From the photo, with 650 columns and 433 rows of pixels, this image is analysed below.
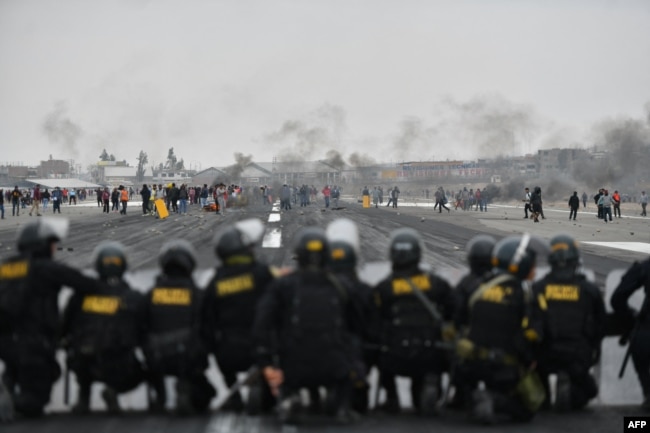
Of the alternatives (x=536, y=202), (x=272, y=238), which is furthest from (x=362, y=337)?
(x=536, y=202)

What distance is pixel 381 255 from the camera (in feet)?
58.0

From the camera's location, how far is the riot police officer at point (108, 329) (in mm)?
5332

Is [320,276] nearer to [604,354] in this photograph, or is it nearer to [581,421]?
[581,421]

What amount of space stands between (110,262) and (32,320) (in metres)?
0.73

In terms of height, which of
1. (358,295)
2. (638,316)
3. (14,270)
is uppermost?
(14,270)

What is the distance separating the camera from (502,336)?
533 centimetres

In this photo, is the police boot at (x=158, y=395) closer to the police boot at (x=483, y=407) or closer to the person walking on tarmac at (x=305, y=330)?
the person walking on tarmac at (x=305, y=330)

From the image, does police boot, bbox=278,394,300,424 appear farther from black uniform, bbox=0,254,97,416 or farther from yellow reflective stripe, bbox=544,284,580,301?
yellow reflective stripe, bbox=544,284,580,301

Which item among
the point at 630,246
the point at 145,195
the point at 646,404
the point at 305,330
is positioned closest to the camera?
the point at 305,330

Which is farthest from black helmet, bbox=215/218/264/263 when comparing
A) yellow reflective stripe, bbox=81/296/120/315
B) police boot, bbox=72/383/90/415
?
police boot, bbox=72/383/90/415

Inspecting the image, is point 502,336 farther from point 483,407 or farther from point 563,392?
point 563,392

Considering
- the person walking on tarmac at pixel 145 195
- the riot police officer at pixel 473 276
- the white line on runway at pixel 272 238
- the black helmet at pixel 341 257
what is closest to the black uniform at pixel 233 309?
the black helmet at pixel 341 257

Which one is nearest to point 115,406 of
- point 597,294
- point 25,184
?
point 597,294

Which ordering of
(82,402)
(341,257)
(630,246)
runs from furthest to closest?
→ 1. (630,246)
2. (82,402)
3. (341,257)
